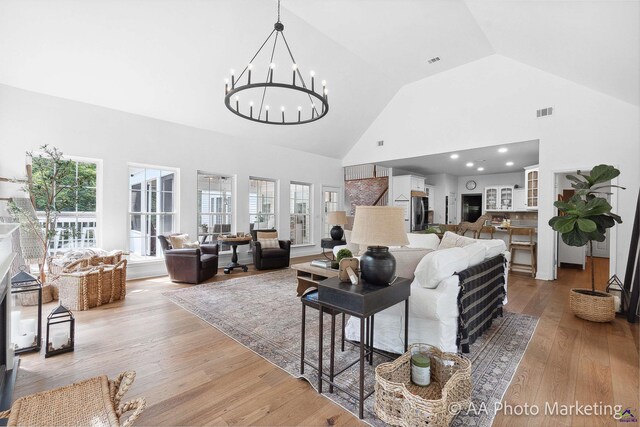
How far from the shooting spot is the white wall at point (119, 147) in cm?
401

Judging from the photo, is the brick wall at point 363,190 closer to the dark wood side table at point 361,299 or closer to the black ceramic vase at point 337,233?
the black ceramic vase at point 337,233

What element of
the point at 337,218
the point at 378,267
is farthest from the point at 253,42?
the point at 378,267

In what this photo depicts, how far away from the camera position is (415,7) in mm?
3996

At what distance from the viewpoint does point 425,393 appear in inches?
72.6

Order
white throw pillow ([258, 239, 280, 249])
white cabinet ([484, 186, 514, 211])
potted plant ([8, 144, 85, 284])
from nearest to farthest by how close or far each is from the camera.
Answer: potted plant ([8, 144, 85, 284])
white throw pillow ([258, 239, 280, 249])
white cabinet ([484, 186, 514, 211])

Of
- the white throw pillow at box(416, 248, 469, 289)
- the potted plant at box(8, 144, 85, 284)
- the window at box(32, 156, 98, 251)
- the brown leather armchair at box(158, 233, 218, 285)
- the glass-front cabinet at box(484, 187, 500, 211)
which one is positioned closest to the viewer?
the white throw pillow at box(416, 248, 469, 289)

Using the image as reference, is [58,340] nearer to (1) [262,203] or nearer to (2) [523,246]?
(1) [262,203]

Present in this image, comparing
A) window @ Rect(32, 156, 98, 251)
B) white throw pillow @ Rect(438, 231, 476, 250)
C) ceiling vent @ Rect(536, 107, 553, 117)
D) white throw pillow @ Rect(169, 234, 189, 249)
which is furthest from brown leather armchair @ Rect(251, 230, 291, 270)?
ceiling vent @ Rect(536, 107, 553, 117)

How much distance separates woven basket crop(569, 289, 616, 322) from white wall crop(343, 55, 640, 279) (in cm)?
210

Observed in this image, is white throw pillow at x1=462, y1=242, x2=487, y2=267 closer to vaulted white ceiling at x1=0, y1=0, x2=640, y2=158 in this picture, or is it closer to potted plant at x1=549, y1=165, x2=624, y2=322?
potted plant at x1=549, y1=165, x2=624, y2=322

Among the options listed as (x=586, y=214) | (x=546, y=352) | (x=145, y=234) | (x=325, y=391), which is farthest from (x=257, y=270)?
(x=586, y=214)

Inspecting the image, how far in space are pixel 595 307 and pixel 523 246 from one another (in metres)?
2.76

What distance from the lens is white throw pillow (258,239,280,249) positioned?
19.7 ft

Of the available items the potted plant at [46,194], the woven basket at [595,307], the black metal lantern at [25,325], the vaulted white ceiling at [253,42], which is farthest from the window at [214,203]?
the woven basket at [595,307]
